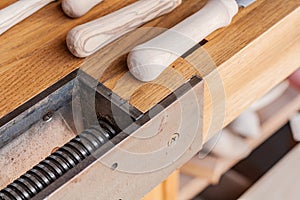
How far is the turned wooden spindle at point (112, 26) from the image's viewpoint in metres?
0.52

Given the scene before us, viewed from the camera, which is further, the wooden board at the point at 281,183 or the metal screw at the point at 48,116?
the wooden board at the point at 281,183

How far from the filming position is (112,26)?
1.74 feet

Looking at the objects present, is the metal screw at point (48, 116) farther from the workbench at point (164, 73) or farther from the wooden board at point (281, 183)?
the wooden board at point (281, 183)

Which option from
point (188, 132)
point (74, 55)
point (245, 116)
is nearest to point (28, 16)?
point (74, 55)

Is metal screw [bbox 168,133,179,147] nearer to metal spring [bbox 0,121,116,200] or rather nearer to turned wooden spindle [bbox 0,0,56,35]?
metal spring [bbox 0,121,116,200]

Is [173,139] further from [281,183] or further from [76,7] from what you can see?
[281,183]

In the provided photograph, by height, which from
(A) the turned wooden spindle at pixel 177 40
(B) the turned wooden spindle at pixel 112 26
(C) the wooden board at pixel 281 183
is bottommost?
(C) the wooden board at pixel 281 183

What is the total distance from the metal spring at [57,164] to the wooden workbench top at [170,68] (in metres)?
0.04

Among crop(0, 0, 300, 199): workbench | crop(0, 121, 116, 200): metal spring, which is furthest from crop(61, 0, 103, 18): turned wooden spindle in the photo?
crop(0, 121, 116, 200): metal spring

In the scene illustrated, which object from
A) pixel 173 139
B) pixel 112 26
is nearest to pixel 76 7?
pixel 112 26

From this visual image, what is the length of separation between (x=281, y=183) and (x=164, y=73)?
0.40 m

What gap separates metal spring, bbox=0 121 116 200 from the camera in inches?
17.6

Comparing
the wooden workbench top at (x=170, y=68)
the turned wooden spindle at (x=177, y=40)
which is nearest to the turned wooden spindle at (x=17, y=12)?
the wooden workbench top at (x=170, y=68)

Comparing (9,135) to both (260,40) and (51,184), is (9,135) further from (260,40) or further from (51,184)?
(260,40)
